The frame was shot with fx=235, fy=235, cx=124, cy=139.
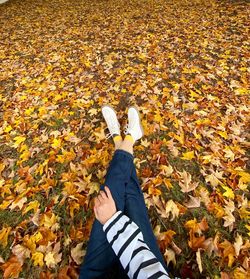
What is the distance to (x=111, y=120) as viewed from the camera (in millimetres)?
2990

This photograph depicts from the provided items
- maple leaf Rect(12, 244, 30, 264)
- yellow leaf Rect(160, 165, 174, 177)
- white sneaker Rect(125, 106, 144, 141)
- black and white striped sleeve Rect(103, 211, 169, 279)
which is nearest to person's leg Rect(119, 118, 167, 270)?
black and white striped sleeve Rect(103, 211, 169, 279)

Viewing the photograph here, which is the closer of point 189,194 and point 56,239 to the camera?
point 56,239

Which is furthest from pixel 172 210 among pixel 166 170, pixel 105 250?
pixel 105 250

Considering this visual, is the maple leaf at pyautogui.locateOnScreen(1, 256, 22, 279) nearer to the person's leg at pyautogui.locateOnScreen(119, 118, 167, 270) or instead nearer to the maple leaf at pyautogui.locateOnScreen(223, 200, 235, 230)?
the person's leg at pyautogui.locateOnScreen(119, 118, 167, 270)

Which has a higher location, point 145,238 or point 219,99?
point 145,238

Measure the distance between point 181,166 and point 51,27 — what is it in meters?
5.55

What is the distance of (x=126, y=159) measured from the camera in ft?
7.04

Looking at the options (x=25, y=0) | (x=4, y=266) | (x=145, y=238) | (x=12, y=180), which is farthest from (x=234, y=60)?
(x=25, y=0)

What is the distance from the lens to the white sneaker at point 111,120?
2.83 meters

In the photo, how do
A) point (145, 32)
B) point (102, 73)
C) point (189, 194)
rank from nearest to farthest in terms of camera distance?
1. point (189, 194)
2. point (102, 73)
3. point (145, 32)

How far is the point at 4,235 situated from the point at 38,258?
1.43 feet

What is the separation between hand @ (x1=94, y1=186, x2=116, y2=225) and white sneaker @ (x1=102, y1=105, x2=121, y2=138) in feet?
3.68

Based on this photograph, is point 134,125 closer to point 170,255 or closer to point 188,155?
point 188,155

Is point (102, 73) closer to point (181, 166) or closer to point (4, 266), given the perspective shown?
point (181, 166)
